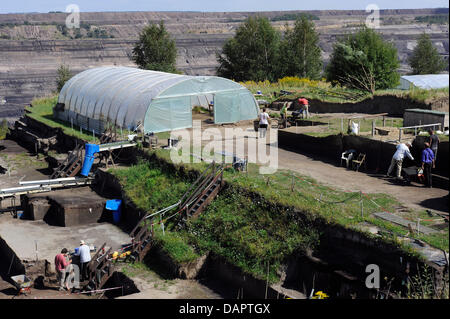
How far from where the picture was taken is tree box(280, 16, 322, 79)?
5897cm

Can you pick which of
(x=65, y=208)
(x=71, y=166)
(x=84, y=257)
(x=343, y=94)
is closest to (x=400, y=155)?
(x=84, y=257)

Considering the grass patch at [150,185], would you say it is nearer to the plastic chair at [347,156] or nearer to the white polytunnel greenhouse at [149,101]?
the white polytunnel greenhouse at [149,101]

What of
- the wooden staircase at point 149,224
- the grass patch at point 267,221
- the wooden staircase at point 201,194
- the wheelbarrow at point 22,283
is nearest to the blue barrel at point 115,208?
the grass patch at point 267,221

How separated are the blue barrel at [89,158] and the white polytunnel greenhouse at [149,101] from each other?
3.02 m

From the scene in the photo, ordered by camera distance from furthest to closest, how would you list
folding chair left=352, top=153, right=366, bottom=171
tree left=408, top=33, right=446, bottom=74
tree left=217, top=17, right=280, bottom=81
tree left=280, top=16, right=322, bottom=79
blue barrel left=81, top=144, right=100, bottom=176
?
tree left=408, top=33, right=446, bottom=74
tree left=217, top=17, right=280, bottom=81
tree left=280, top=16, right=322, bottom=79
blue barrel left=81, top=144, right=100, bottom=176
folding chair left=352, top=153, right=366, bottom=171

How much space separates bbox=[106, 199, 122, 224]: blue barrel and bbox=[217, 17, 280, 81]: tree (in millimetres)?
38816

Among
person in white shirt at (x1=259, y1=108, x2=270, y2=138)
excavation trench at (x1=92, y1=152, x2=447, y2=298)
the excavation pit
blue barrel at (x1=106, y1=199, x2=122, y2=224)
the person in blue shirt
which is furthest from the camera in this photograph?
person in white shirt at (x1=259, y1=108, x2=270, y2=138)

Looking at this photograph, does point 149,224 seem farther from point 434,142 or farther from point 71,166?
point 434,142

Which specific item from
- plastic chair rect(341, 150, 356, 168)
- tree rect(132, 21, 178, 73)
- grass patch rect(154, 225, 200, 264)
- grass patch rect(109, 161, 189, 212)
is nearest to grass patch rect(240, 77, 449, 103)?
plastic chair rect(341, 150, 356, 168)

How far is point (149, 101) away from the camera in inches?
1076

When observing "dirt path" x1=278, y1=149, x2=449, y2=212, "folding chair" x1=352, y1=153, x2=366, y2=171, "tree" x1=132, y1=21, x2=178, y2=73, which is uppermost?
"tree" x1=132, y1=21, x2=178, y2=73

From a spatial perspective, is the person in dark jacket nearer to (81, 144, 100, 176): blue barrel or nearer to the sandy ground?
the sandy ground

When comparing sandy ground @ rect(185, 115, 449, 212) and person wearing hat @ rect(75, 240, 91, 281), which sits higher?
sandy ground @ rect(185, 115, 449, 212)
